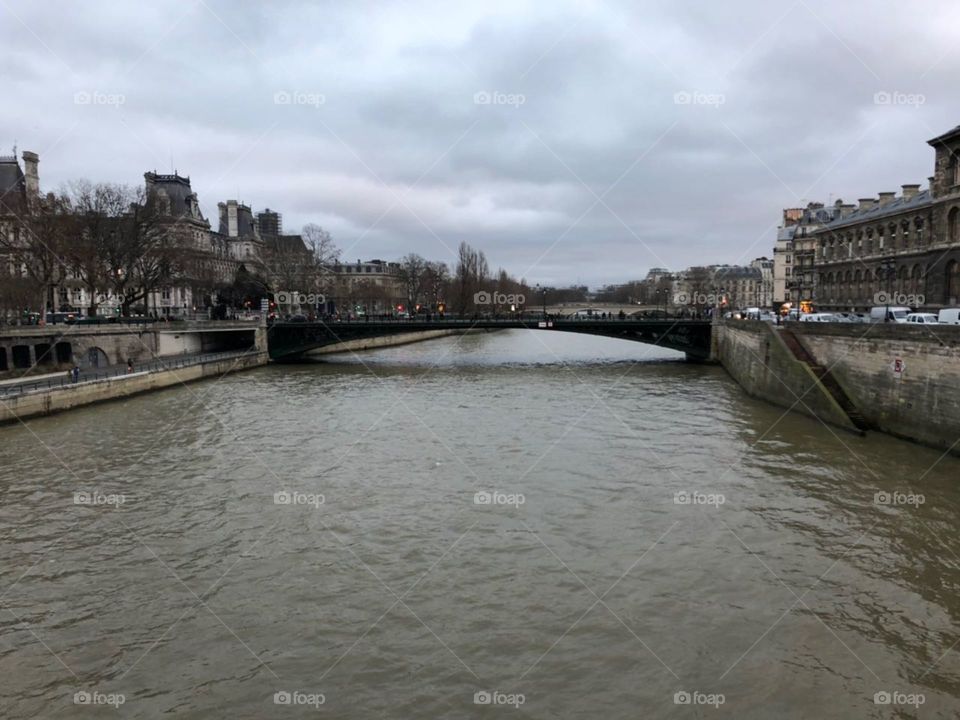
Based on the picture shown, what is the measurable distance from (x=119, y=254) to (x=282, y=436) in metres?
30.3

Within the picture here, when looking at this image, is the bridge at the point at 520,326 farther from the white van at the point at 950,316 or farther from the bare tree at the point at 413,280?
the bare tree at the point at 413,280

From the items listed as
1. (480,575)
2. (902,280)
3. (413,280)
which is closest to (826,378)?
(480,575)

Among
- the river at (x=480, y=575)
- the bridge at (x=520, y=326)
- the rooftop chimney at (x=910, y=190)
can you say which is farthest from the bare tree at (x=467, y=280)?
the river at (x=480, y=575)

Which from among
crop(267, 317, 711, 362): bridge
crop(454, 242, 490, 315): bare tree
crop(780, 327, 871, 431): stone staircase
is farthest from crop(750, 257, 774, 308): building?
crop(780, 327, 871, 431): stone staircase

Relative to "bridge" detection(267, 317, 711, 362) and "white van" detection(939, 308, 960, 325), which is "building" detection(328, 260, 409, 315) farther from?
"white van" detection(939, 308, 960, 325)

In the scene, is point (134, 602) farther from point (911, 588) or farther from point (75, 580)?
point (911, 588)

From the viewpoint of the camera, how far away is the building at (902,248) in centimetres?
3244

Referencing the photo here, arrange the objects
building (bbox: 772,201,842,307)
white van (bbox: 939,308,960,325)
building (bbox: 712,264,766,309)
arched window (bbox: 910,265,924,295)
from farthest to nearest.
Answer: building (bbox: 712,264,766,309), building (bbox: 772,201,842,307), arched window (bbox: 910,265,924,295), white van (bbox: 939,308,960,325)

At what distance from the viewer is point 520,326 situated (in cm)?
4216

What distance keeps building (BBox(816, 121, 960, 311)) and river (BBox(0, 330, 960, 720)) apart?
1929 centimetres

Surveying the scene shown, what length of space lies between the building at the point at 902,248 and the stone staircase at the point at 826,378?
5407 mm

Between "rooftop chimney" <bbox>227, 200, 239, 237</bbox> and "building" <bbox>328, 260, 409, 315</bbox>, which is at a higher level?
"rooftop chimney" <bbox>227, 200, 239, 237</bbox>

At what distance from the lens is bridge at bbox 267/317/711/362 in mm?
43656

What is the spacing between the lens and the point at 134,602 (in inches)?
384
